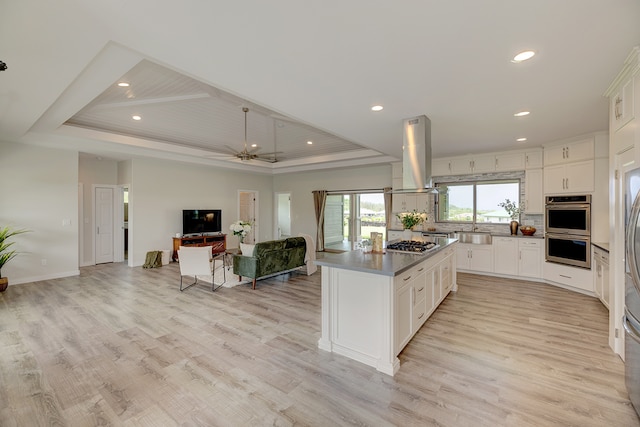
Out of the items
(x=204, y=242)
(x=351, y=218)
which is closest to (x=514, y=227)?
(x=351, y=218)

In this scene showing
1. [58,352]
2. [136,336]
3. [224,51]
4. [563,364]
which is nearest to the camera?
[224,51]

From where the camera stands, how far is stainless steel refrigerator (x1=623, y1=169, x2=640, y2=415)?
1849 mm

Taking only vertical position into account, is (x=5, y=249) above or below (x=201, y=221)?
below

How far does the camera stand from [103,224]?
23.3ft

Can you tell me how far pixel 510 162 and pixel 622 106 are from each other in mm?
3401

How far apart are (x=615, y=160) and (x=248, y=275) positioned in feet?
16.4

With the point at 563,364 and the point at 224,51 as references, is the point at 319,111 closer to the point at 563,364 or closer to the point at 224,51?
the point at 224,51

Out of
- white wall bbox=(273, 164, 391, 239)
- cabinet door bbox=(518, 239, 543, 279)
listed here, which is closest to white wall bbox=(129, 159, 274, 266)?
white wall bbox=(273, 164, 391, 239)

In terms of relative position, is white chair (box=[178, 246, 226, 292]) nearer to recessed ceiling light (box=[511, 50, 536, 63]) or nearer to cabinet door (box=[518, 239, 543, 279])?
recessed ceiling light (box=[511, 50, 536, 63])

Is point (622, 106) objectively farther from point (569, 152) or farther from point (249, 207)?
point (249, 207)

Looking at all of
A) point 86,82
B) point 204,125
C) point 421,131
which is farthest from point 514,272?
point 86,82

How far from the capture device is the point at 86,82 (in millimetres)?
2896

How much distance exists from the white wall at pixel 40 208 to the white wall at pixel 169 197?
3.71ft

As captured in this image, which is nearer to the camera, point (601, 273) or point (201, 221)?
point (601, 273)
